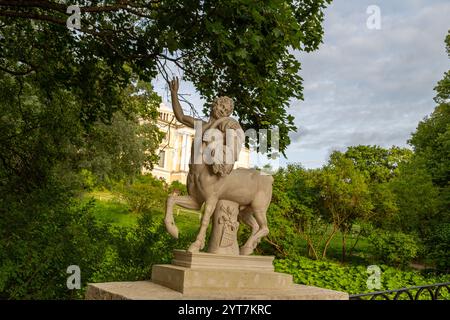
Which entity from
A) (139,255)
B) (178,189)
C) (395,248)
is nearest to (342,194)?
(395,248)

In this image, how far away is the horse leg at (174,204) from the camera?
192 inches

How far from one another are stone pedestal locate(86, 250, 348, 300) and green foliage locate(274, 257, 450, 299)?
7.72 meters

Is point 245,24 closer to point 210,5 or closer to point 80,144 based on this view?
point 210,5

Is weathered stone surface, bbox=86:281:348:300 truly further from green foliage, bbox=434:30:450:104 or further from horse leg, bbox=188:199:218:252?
green foliage, bbox=434:30:450:104

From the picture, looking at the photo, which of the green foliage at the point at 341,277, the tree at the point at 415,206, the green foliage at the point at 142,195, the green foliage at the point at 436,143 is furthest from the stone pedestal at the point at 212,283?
the green foliage at the point at 142,195

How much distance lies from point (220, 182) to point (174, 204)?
0.58m

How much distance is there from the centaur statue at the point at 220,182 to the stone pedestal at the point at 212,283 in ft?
0.83

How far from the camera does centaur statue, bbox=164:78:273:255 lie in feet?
15.8

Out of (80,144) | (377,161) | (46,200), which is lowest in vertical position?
(46,200)

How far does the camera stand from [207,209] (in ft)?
16.0

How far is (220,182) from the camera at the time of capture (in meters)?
4.89

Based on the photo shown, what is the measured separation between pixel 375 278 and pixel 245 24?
32.2 feet

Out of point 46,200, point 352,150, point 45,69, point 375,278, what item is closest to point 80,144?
point 45,69

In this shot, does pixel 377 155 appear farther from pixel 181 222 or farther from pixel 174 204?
pixel 174 204
